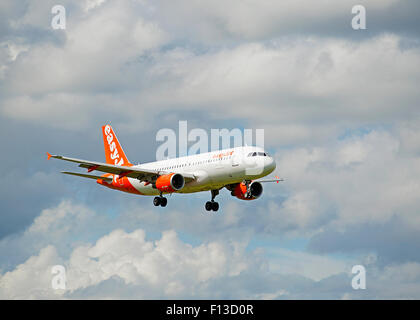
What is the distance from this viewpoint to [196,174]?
82.7 metres

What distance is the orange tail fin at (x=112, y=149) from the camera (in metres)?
103

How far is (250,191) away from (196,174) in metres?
7.67

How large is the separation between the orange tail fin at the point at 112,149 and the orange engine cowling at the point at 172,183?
1945 centimetres

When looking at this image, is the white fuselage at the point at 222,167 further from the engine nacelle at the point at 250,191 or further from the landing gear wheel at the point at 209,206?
the landing gear wheel at the point at 209,206

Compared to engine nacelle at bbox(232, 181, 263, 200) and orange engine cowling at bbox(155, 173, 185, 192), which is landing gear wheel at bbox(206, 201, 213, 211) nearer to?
engine nacelle at bbox(232, 181, 263, 200)

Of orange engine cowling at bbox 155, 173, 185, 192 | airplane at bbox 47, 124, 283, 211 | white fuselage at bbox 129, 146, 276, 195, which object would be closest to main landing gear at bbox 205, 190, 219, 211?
airplane at bbox 47, 124, 283, 211

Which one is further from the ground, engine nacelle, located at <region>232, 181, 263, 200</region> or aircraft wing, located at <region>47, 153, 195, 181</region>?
aircraft wing, located at <region>47, 153, 195, 181</region>

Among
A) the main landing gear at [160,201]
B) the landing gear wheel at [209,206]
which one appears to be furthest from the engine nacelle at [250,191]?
the main landing gear at [160,201]

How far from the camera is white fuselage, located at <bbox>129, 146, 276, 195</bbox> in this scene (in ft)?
254

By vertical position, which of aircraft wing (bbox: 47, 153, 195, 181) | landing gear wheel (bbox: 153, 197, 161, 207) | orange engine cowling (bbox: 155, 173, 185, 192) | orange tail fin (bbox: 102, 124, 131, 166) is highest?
orange tail fin (bbox: 102, 124, 131, 166)
